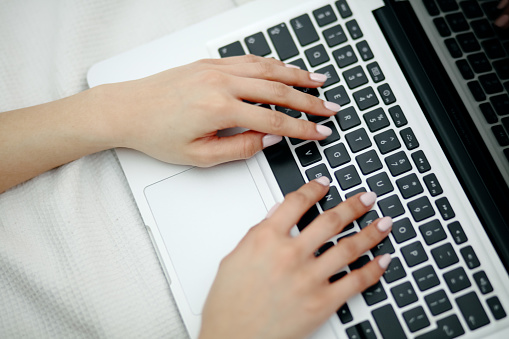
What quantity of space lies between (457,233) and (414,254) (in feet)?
0.23

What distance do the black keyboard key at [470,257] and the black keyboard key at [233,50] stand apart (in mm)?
444

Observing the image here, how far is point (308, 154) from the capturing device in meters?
0.59

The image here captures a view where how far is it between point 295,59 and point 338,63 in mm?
68

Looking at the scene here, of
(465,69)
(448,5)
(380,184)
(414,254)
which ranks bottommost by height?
(414,254)

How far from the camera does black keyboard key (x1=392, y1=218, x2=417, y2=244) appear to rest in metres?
0.56

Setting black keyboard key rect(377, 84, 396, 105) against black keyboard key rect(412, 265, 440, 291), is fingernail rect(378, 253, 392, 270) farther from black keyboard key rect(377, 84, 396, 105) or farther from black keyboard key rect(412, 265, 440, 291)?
black keyboard key rect(377, 84, 396, 105)

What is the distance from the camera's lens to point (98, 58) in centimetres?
73

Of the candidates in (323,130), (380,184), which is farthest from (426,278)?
(323,130)

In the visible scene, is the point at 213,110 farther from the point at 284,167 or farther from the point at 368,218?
the point at 368,218

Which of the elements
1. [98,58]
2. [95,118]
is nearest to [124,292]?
[95,118]

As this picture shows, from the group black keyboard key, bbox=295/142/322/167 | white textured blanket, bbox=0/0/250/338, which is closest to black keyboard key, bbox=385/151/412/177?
black keyboard key, bbox=295/142/322/167

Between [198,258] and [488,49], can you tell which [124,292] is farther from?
[488,49]

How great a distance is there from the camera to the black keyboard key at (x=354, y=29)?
0.63m

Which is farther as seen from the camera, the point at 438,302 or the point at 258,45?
the point at 258,45
